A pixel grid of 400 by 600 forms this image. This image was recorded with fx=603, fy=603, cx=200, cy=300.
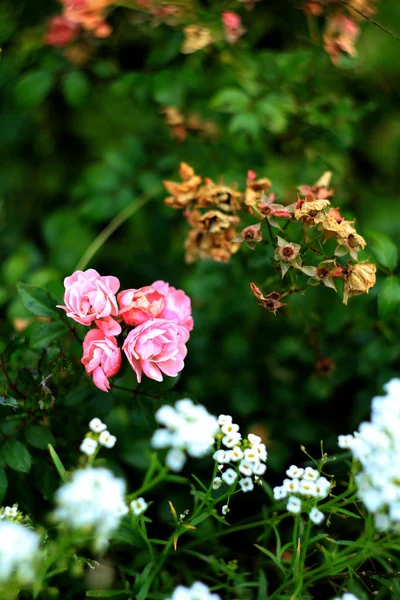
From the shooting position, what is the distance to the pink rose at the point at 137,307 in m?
0.90

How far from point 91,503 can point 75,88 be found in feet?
3.90

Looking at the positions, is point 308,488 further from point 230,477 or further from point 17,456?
point 17,456

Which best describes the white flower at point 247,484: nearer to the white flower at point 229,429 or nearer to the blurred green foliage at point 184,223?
the white flower at point 229,429

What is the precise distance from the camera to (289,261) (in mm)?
920

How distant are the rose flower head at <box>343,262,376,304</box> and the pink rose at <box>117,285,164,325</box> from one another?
0.96 ft

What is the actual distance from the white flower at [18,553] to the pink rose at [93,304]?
1.05 feet

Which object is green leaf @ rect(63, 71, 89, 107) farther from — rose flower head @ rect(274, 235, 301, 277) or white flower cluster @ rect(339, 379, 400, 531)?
white flower cluster @ rect(339, 379, 400, 531)

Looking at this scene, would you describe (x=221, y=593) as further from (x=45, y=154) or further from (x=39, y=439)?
(x=45, y=154)

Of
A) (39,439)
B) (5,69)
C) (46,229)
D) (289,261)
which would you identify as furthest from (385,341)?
(5,69)

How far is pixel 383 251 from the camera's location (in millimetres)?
1062

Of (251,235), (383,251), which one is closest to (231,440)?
(251,235)

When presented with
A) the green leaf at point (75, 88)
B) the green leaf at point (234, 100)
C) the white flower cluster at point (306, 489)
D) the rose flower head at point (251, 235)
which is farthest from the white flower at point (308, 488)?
the green leaf at point (75, 88)

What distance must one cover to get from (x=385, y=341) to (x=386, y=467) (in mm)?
618

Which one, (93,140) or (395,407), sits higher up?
(395,407)
